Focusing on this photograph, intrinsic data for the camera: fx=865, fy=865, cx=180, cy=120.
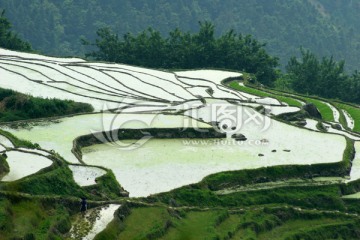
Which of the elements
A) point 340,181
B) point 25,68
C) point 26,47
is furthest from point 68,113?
point 26,47

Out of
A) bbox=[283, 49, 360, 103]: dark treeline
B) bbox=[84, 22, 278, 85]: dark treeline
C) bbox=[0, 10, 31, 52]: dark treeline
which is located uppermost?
bbox=[0, 10, 31, 52]: dark treeline

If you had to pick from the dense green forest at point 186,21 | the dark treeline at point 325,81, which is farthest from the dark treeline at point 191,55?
the dense green forest at point 186,21

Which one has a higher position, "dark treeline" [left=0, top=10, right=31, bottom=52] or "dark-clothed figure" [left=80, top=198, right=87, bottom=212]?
"dark treeline" [left=0, top=10, right=31, bottom=52]

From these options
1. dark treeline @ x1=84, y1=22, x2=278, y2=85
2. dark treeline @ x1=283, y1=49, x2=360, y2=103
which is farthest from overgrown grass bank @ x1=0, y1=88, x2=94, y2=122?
dark treeline @ x1=283, y1=49, x2=360, y2=103

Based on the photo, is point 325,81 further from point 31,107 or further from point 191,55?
point 31,107

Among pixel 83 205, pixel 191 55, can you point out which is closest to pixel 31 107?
pixel 83 205

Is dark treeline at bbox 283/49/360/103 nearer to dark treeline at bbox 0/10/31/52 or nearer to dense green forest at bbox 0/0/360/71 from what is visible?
dark treeline at bbox 0/10/31/52

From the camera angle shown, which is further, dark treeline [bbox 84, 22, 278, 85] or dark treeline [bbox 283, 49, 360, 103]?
dark treeline [bbox 84, 22, 278, 85]
